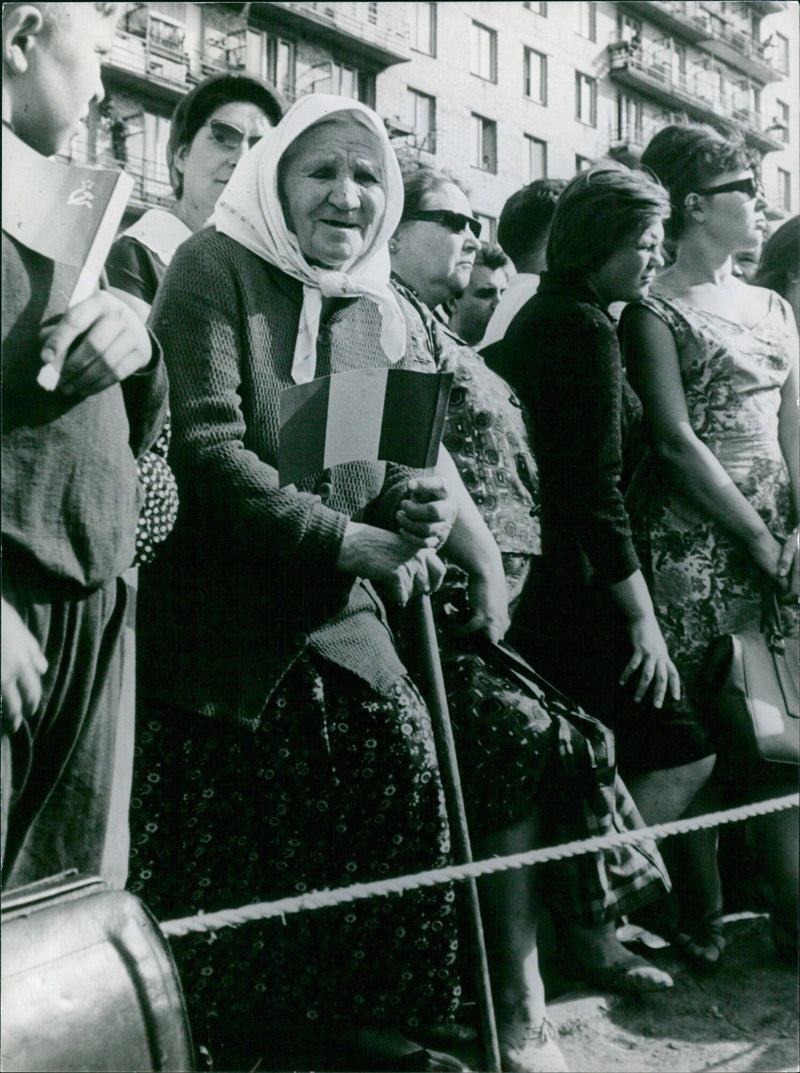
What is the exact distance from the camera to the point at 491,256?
359cm

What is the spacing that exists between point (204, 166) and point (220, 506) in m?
0.77

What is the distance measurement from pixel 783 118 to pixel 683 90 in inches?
18.3

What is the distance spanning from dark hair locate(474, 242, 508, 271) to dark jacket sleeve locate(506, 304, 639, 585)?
531mm

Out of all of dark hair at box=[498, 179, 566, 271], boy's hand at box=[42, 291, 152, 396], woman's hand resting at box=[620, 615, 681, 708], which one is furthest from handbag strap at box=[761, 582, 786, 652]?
boy's hand at box=[42, 291, 152, 396]

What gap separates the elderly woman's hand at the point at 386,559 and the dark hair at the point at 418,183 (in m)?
0.94

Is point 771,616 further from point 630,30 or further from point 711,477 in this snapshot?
point 630,30

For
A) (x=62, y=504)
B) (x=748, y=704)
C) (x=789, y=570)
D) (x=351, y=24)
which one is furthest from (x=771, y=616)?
(x=62, y=504)

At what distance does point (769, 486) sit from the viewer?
3420 millimetres

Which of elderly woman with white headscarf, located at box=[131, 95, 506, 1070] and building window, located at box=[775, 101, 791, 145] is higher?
building window, located at box=[775, 101, 791, 145]

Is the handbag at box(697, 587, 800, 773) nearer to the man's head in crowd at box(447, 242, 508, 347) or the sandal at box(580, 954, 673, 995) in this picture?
the sandal at box(580, 954, 673, 995)

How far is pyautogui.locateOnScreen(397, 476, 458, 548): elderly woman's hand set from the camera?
2377 mm

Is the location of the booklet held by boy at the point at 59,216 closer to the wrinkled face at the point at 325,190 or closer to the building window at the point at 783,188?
the wrinkled face at the point at 325,190

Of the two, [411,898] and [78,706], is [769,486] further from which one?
[78,706]

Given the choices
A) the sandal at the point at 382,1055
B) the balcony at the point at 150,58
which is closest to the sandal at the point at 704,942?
the sandal at the point at 382,1055
